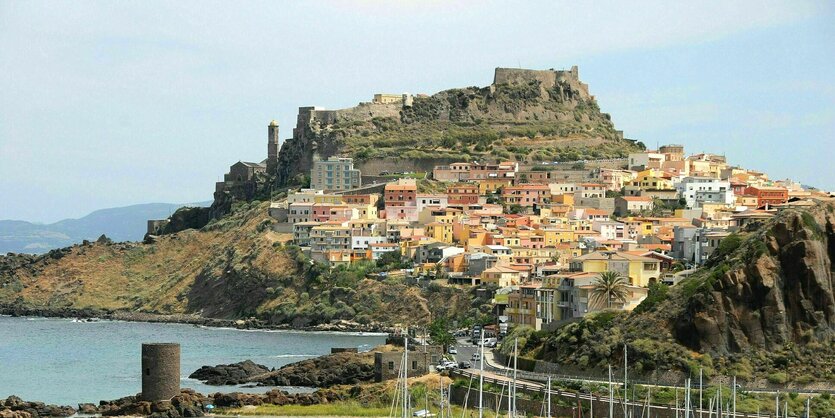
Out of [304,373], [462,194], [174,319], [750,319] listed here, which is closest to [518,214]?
[462,194]

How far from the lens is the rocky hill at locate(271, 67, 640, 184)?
4680 inches

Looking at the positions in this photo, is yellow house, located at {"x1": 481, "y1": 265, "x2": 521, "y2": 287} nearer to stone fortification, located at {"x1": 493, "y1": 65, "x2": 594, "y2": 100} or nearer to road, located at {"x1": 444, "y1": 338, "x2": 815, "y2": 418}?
road, located at {"x1": 444, "y1": 338, "x2": 815, "y2": 418}

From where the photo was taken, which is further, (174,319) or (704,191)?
(174,319)

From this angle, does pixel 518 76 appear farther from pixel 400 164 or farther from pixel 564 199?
pixel 564 199

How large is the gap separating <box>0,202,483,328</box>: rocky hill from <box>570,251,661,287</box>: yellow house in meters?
17.1

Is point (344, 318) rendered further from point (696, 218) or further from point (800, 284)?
point (800, 284)

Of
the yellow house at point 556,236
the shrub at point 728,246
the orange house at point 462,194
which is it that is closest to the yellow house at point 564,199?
the orange house at point 462,194

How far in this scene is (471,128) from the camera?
406ft

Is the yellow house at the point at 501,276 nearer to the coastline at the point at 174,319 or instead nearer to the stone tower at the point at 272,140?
the coastline at the point at 174,319

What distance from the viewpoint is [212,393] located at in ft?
196

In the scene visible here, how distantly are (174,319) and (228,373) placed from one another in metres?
37.7

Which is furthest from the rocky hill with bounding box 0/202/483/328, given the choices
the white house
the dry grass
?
the white house

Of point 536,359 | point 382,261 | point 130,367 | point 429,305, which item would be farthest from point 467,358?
point 382,261

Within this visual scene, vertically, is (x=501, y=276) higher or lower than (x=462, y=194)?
lower
